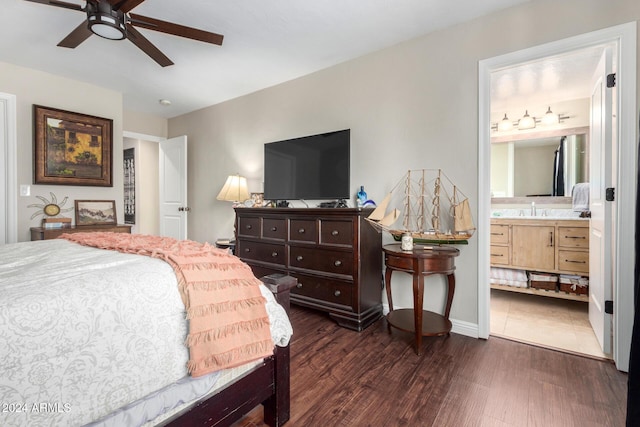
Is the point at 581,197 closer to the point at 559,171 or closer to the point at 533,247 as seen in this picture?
the point at 559,171

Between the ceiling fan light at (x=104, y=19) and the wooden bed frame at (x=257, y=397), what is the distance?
182 cm

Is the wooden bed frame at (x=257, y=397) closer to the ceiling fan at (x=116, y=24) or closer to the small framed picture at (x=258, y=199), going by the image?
the ceiling fan at (x=116, y=24)

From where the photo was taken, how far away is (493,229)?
3.46 metres

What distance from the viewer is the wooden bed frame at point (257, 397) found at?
3.53 ft

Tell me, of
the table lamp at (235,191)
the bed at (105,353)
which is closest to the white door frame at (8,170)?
the table lamp at (235,191)

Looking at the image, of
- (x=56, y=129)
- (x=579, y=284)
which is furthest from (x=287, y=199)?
(x=579, y=284)

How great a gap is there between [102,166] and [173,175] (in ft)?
3.25

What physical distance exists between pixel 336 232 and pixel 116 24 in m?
2.03

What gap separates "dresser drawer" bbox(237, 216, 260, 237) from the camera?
315cm

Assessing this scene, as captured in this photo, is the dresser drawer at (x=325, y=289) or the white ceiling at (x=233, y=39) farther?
the dresser drawer at (x=325, y=289)

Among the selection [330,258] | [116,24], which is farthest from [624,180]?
[116,24]

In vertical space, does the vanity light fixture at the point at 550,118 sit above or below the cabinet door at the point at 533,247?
above

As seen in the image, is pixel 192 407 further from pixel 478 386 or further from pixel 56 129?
pixel 56 129

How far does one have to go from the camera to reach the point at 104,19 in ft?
5.92
